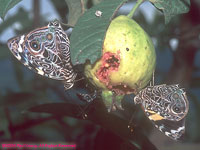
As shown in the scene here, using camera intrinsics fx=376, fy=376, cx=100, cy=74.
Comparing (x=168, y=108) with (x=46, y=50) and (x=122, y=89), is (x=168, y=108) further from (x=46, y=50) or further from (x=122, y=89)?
(x=46, y=50)

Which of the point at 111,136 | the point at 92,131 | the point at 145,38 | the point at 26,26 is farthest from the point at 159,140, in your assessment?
the point at 26,26

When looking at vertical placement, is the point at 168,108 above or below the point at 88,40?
below

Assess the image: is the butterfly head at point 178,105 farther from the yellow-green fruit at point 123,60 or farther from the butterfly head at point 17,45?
the butterfly head at point 17,45

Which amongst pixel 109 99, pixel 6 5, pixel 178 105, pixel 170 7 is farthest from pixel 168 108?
pixel 6 5

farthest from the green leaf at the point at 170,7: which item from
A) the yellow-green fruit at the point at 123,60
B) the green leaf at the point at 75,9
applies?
the green leaf at the point at 75,9

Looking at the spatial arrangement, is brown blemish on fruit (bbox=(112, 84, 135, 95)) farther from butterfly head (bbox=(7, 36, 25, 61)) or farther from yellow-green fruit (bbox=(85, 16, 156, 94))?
butterfly head (bbox=(7, 36, 25, 61))

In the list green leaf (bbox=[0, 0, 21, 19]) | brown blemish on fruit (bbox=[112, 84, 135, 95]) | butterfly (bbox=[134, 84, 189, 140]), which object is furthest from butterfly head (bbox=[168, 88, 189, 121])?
green leaf (bbox=[0, 0, 21, 19])
